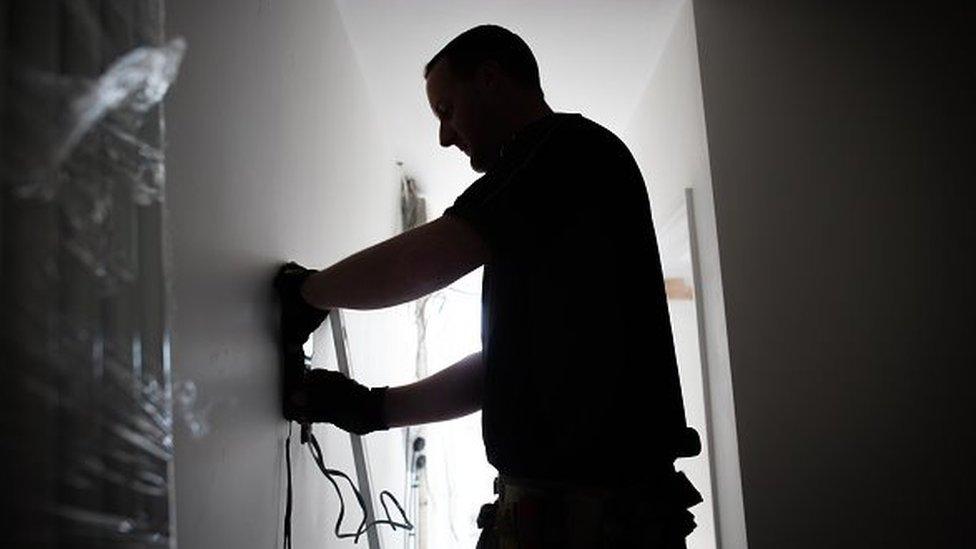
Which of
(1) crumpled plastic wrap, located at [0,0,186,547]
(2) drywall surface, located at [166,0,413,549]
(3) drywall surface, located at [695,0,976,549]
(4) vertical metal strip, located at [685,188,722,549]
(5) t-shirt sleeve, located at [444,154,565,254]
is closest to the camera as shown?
(1) crumpled plastic wrap, located at [0,0,186,547]

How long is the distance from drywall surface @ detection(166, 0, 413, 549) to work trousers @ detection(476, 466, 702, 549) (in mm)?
385

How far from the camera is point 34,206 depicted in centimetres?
33

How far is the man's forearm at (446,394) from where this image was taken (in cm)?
101

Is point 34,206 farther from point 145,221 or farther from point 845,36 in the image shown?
point 845,36

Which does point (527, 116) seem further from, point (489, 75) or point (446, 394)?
point (446, 394)

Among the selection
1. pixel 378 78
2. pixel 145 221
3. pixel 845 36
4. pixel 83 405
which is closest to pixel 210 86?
pixel 145 221

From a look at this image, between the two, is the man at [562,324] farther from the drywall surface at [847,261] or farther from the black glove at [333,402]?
the drywall surface at [847,261]

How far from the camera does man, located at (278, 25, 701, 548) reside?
721 mm

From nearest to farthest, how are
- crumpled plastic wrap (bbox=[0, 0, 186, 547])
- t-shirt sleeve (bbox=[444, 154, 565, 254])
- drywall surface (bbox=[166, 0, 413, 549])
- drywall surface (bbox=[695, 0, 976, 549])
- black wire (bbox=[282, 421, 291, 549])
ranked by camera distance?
crumpled plastic wrap (bbox=[0, 0, 186, 547]) → drywall surface (bbox=[166, 0, 413, 549]) → t-shirt sleeve (bbox=[444, 154, 565, 254]) → black wire (bbox=[282, 421, 291, 549]) → drywall surface (bbox=[695, 0, 976, 549])

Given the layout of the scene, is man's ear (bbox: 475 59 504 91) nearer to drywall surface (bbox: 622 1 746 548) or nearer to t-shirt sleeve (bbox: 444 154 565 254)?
t-shirt sleeve (bbox: 444 154 565 254)

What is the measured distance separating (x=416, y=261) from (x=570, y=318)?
0.24 m

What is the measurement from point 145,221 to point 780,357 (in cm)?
144

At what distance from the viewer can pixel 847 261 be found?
1441 millimetres

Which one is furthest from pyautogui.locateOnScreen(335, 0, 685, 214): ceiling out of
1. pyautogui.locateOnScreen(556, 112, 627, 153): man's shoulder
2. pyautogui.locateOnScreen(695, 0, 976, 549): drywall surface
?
pyautogui.locateOnScreen(556, 112, 627, 153): man's shoulder
